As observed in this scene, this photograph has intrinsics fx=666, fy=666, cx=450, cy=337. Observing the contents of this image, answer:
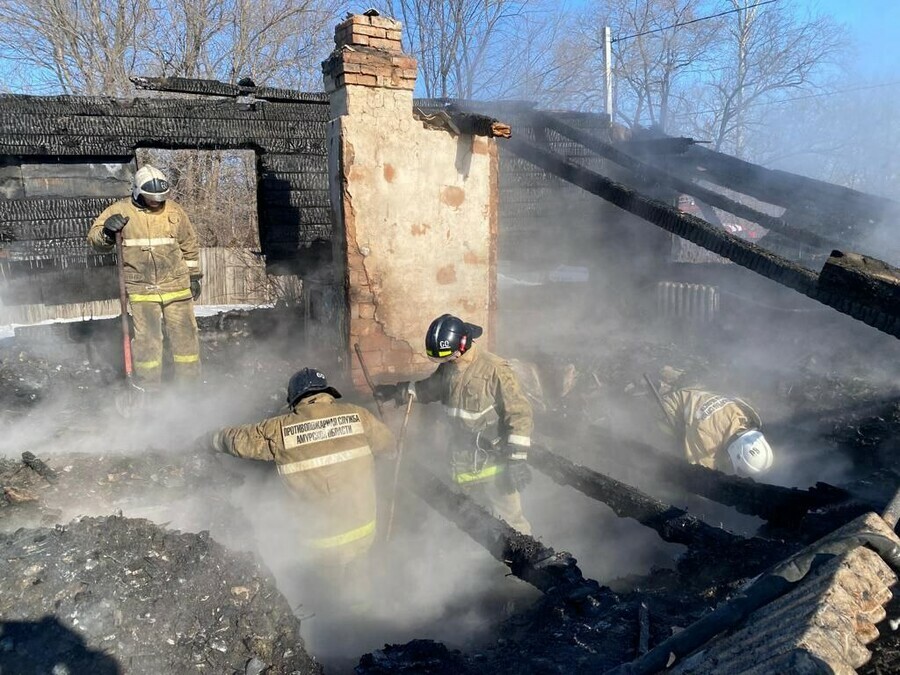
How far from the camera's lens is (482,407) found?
5074 mm

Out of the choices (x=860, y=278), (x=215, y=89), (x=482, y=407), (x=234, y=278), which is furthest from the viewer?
(x=234, y=278)

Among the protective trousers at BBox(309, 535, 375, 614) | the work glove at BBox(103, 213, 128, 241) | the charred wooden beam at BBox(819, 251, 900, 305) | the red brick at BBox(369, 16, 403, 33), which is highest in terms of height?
the red brick at BBox(369, 16, 403, 33)

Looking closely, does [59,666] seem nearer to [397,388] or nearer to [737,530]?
[397,388]

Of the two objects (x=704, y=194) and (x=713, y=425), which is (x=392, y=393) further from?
(x=704, y=194)

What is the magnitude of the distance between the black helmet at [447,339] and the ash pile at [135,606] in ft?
6.35

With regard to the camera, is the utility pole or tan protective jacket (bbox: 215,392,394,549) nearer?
tan protective jacket (bbox: 215,392,394,549)

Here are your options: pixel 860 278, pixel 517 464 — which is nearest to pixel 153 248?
pixel 517 464

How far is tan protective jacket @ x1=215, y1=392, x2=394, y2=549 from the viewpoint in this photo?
13.5 ft

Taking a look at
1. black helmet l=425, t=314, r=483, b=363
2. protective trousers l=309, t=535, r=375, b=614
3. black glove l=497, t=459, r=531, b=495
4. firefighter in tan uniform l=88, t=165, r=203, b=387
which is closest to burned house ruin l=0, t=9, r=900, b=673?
black glove l=497, t=459, r=531, b=495

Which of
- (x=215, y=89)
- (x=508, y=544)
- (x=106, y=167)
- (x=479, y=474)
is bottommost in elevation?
(x=508, y=544)

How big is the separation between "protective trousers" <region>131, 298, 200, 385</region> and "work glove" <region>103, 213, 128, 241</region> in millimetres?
692

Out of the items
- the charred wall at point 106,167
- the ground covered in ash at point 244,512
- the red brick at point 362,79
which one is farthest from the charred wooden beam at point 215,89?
the red brick at point 362,79

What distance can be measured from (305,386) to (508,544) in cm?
166

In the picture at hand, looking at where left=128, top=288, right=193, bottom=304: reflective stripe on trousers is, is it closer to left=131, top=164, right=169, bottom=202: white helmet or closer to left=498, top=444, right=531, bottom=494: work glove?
left=131, top=164, right=169, bottom=202: white helmet
